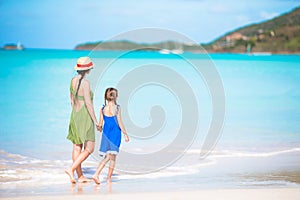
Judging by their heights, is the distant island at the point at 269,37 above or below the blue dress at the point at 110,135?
above

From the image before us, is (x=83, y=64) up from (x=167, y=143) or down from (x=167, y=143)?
up

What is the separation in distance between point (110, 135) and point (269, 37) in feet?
245

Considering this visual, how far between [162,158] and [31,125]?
4004mm

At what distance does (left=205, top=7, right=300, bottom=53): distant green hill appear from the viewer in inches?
2911

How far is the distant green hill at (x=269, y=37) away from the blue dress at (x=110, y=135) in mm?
69630

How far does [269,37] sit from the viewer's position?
256 feet

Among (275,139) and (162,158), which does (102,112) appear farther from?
(275,139)

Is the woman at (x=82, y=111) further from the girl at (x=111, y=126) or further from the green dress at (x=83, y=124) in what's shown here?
the girl at (x=111, y=126)

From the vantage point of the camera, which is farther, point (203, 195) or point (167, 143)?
point (167, 143)

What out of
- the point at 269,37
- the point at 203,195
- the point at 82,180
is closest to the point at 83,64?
the point at 82,180

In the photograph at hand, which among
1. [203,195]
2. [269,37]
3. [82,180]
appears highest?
[269,37]

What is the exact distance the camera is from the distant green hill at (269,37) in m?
73.9

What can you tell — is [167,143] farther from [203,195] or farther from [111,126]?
[203,195]

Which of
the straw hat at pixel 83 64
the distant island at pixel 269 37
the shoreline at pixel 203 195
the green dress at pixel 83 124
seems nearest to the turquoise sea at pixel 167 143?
the shoreline at pixel 203 195
